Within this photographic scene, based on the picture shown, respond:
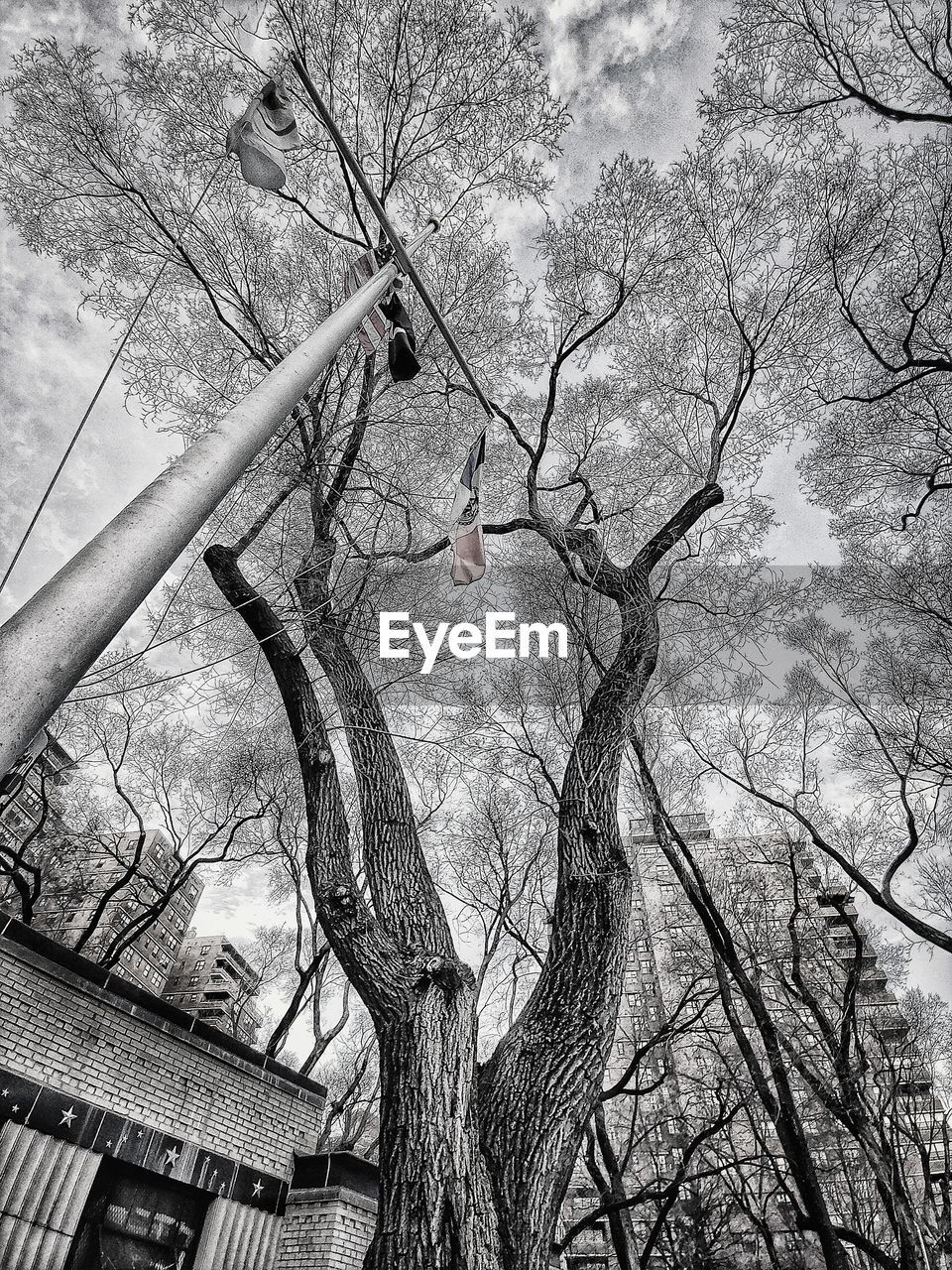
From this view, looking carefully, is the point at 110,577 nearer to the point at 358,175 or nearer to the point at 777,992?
the point at 358,175

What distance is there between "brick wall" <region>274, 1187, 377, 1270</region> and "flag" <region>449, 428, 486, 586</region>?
7965 mm

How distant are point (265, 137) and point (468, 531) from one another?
9.23ft

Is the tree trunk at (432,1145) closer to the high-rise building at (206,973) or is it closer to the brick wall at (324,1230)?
the brick wall at (324,1230)

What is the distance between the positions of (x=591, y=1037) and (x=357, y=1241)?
7634 mm

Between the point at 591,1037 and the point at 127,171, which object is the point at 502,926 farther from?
the point at 127,171

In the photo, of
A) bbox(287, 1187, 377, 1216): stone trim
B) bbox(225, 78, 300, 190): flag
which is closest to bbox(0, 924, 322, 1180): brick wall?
bbox(287, 1187, 377, 1216): stone trim

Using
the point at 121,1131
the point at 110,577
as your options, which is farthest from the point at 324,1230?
the point at 110,577

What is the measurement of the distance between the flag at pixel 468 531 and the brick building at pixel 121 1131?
5.90 m

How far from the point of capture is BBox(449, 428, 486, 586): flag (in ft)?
17.3

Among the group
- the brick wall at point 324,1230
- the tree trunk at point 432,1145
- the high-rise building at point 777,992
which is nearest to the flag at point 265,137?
the tree trunk at point 432,1145

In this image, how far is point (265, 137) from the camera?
13.8 ft

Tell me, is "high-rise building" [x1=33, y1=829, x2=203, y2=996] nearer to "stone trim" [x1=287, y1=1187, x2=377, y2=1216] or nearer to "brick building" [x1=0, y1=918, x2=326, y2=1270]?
"brick building" [x1=0, y1=918, x2=326, y2=1270]

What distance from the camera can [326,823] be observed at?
15.9 ft

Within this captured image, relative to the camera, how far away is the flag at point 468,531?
5.27m
